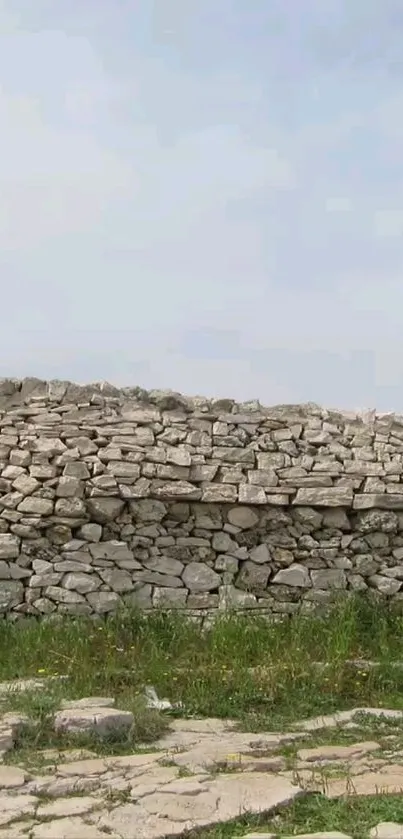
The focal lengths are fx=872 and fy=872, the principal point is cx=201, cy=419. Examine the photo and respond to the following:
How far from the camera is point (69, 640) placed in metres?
7.33

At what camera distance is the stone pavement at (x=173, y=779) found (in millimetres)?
A: 3922

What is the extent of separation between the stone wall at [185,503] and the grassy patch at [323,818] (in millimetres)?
4115

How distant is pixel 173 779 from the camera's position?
4500mm

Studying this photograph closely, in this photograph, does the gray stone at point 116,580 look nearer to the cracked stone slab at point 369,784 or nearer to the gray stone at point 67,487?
the gray stone at point 67,487

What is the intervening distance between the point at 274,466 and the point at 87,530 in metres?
1.93

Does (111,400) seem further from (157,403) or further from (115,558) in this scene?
(115,558)

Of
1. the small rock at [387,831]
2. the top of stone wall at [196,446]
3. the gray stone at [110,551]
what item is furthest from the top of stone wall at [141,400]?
the small rock at [387,831]

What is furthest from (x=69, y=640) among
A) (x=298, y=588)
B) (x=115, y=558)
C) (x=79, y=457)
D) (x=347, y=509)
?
(x=347, y=509)

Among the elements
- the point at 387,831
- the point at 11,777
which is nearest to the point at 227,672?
the point at 11,777

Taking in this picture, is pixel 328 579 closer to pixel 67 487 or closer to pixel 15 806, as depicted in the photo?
pixel 67 487

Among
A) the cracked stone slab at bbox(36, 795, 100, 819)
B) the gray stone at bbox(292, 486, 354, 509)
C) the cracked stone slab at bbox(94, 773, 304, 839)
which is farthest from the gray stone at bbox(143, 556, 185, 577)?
the cracked stone slab at bbox(36, 795, 100, 819)

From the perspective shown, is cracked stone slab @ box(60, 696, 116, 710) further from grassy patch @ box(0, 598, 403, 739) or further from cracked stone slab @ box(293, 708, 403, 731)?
cracked stone slab @ box(293, 708, 403, 731)

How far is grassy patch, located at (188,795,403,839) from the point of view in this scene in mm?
3855

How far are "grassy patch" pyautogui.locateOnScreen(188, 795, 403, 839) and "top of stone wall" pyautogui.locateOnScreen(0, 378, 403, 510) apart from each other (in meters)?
4.40
